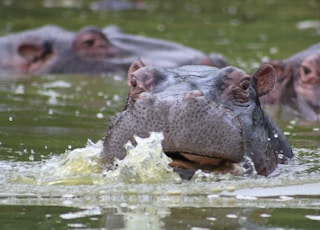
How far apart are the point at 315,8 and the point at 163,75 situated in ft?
57.5

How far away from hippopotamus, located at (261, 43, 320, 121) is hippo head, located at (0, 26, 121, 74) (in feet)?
10.4

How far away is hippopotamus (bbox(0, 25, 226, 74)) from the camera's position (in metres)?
13.5

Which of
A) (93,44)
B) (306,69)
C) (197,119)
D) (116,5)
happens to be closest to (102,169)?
(197,119)

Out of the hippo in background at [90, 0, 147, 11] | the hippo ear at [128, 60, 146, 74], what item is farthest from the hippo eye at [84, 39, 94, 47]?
the hippo in background at [90, 0, 147, 11]

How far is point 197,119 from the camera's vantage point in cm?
593

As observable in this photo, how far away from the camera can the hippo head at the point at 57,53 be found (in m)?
13.6

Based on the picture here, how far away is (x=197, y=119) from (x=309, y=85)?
4.73 meters

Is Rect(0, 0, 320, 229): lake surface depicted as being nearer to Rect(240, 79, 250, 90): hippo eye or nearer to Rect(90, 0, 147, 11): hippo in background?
Rect(240, 79, 250, 90): hippo eye

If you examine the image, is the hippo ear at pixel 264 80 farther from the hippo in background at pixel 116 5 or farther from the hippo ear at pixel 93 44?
the hippo in background at pixel 116 5

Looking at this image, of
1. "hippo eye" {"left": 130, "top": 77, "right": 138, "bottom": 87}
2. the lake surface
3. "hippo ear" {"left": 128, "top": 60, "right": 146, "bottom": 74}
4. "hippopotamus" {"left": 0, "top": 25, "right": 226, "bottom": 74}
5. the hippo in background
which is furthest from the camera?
the hippo in background

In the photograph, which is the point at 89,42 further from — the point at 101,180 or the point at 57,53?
the point at 101,180

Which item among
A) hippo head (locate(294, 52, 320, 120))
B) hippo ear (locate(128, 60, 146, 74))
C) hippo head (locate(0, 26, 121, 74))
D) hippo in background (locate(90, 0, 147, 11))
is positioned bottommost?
hippo ear (locate(128, 60, 146, 74))

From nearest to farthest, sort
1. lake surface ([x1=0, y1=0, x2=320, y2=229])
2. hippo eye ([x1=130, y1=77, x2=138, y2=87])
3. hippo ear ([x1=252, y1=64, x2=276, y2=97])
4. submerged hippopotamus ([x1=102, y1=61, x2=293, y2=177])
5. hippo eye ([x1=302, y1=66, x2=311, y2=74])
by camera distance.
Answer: lake surface ([x1=0, y1=0, x2=320, y2=229])
submerged hippopotamus ([x1=102, y1=61, x2=293, y2=177])
hippo eye ([x1=130, y1=77, x2=138, y2=87])
hippo ear ([x1=252, y1=64, x2=276, y2=97])
hippo eye ([x1=302, y1=66, x2=311, y2=74])

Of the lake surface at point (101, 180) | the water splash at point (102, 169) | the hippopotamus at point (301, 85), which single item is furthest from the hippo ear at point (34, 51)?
the water splash at point (102, 169)
